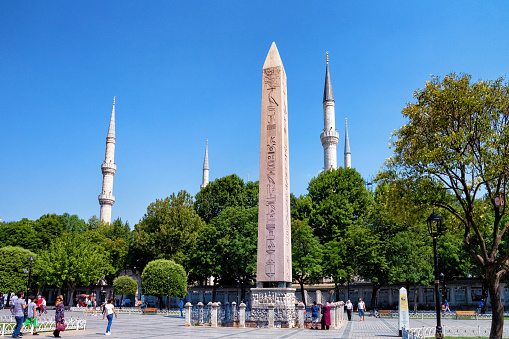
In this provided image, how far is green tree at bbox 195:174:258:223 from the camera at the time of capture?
48.1 metres

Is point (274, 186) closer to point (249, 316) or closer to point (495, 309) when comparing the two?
point (249, 316)

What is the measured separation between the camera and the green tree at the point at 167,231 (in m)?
43.3

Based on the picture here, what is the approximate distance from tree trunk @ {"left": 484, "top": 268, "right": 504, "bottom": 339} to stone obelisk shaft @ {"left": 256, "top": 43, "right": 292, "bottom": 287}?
8.29 m

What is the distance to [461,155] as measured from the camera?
12820mm

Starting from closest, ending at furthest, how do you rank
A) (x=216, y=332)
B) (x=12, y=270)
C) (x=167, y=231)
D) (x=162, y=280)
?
(x=216, y=332), (x=162, y=280), (x=12, y=270), (x=167, y=231)

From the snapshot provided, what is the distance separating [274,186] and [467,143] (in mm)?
8477

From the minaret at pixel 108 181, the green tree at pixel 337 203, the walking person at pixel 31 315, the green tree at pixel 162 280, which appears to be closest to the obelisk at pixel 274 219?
the walking person at pixel 31 315

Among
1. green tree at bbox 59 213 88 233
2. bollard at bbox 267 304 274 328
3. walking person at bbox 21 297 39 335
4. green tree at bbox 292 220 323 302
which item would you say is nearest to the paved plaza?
walking person at bbox 21 297 39 335

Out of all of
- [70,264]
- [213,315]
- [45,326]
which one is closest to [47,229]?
[70,264]

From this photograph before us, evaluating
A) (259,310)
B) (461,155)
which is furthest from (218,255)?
(461,155)

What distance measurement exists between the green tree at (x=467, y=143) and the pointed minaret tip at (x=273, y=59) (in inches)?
328

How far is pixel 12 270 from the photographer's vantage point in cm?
4078

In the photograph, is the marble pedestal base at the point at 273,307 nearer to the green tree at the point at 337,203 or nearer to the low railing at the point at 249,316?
the low railing at the point at 249,316

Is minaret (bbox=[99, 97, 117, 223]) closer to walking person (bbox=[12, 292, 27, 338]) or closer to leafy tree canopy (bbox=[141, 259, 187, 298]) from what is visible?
leafy tree canopy (bbox=[141, 259, 187, 298])
